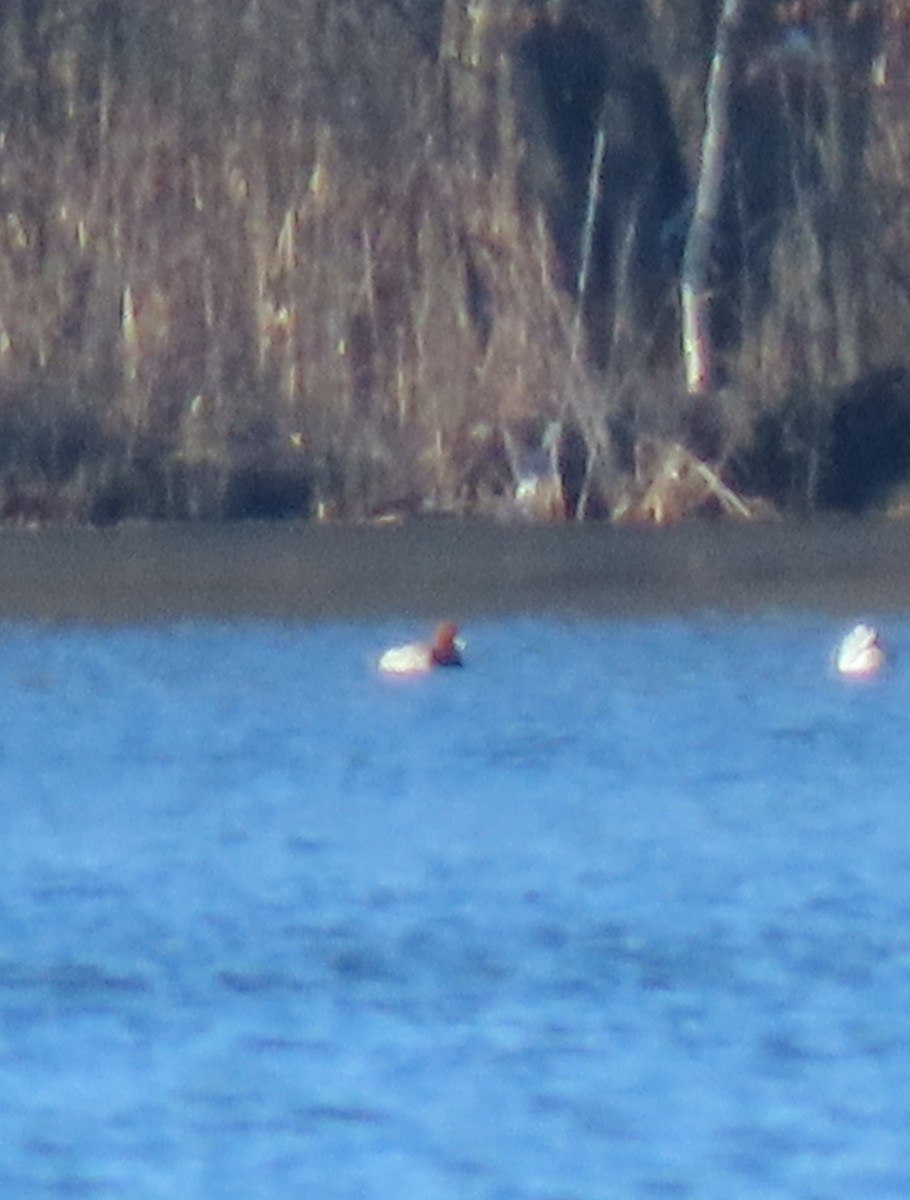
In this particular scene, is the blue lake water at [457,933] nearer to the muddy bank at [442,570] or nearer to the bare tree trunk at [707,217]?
the muddy bank at [442,570]

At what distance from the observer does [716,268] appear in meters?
29.3

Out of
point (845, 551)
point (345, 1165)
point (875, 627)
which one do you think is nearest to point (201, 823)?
point (345, 1165)

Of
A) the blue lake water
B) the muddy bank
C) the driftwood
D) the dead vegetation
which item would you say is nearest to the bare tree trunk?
the dead vegetation

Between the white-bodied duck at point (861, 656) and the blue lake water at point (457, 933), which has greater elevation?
the blue lake water at point (457, 933)

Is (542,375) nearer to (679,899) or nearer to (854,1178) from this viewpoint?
(679,899)

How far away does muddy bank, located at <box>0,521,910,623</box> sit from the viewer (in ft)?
70.2

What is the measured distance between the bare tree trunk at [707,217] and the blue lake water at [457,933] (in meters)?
11.2

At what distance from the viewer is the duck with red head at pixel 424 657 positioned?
17.2 meters

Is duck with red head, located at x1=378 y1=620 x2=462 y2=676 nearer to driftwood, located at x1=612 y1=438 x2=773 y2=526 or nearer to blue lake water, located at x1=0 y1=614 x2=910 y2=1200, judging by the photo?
blue lake water, located at x1=0 y1=614 x2=910 y2=1200

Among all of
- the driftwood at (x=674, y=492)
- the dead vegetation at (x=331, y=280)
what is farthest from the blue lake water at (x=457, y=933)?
the dead vegetation at (x=331, y=280)

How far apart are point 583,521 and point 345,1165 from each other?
19172mm

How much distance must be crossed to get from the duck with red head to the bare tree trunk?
38.7 feet

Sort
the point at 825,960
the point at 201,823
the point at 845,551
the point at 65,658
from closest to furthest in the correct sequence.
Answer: the point at 825,960, the point at 201,823, the point at 65,658, the point at 845,551

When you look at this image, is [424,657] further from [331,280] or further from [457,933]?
[331,280]
